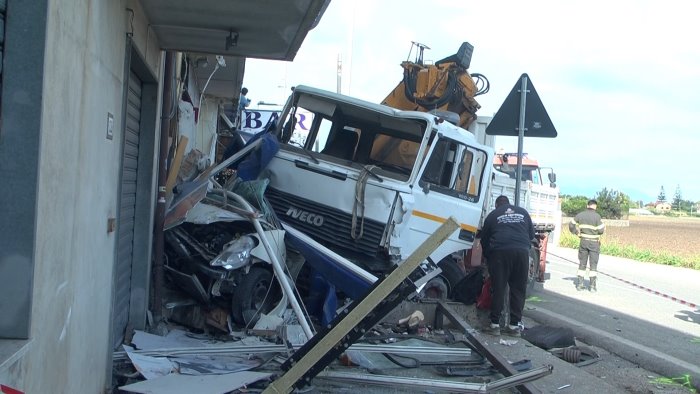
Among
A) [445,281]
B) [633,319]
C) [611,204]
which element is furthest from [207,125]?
[611,204]

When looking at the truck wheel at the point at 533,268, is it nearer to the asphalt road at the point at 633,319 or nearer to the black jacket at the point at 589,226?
the asphalt road at the point at 633,319

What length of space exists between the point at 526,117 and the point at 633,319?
395 cm

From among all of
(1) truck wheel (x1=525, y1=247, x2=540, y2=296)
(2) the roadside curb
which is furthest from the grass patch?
(2) the roadside curb

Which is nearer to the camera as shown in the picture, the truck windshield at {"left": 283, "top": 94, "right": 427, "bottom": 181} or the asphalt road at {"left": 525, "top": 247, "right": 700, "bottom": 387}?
the asphalt road at {"left": 525, "top": 247, "right": 700, "bottom": 387}

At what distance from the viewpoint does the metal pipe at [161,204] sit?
6141 mm

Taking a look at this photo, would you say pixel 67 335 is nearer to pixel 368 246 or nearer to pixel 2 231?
pixel 2 231

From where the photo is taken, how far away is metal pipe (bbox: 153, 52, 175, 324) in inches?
242

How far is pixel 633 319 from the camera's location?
368 inches

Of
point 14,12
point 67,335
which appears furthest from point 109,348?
point 14,12

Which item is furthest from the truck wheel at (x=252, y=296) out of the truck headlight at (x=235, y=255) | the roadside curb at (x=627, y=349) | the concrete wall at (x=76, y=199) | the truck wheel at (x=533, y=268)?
the truck wheel at (x=533, y=268)

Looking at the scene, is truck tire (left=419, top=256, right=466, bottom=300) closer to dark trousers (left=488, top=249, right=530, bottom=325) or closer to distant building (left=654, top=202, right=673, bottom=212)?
dark trousers (left=488, top=249, right=530, bottom=325)

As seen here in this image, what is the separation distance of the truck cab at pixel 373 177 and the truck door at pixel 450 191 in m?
0.01

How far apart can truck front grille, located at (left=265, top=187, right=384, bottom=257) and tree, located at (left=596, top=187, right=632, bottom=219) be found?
184 feet

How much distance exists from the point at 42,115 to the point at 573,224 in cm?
1262
